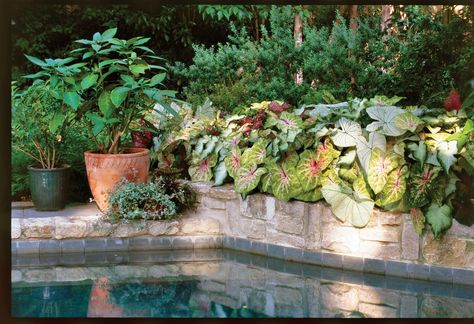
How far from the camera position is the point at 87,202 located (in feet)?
19.1

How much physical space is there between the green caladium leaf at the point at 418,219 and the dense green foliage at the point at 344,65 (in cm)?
236

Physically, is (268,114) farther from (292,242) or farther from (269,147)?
(292,242)

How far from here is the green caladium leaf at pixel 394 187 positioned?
4.55 meters

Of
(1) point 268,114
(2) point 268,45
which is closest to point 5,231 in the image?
(1) point 268,114

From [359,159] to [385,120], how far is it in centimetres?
32

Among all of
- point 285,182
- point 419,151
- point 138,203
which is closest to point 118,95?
point 138,203

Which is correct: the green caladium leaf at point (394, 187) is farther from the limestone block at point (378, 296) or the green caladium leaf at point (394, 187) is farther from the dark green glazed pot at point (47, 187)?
the dark green glazed pot at point (47, 187)

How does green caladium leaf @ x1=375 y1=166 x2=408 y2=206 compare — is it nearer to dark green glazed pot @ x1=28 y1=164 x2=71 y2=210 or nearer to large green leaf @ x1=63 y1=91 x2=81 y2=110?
large green leaf @ x1=63 y1=91 x2=81 y2=110

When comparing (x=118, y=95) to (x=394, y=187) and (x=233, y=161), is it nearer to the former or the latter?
(x=233, y=161)

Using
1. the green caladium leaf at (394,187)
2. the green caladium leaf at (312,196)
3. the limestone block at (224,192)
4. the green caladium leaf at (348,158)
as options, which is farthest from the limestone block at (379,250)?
the limestone block at (224,192)

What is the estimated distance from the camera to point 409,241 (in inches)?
179

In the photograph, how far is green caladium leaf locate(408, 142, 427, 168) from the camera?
4.50 m

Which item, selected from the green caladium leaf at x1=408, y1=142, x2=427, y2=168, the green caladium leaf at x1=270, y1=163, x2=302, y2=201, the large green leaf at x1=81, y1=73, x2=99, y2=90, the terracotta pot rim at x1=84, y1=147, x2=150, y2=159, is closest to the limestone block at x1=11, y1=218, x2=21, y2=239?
the terracotta pot rim at x1=84, y1=147, x2=150, y2=159

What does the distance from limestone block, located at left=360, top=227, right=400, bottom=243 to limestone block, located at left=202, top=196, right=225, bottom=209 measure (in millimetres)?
1168
